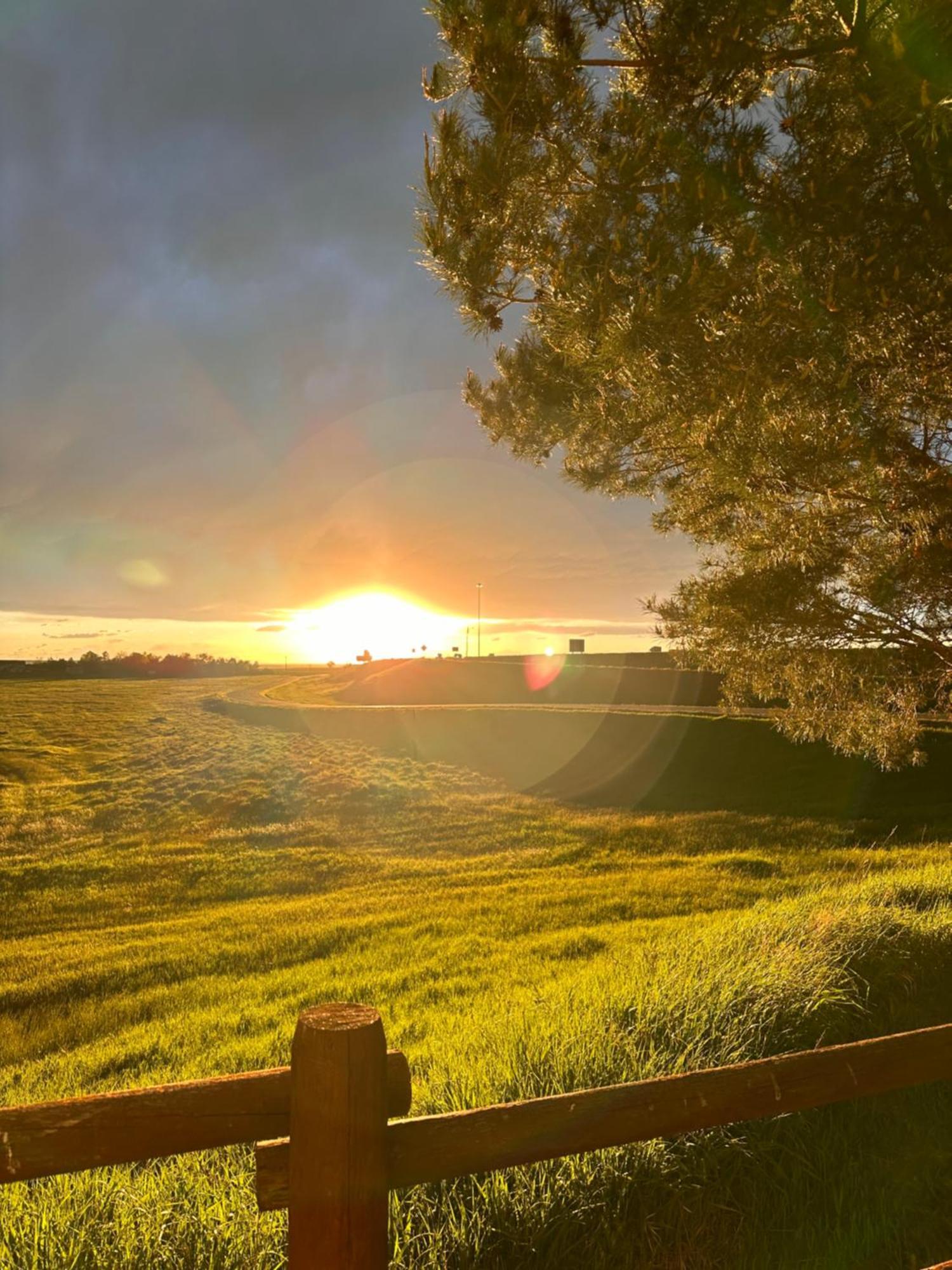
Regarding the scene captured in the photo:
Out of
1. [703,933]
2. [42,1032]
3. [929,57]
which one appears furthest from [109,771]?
[929,57]

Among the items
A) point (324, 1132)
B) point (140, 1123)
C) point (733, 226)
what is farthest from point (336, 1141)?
point (733, 226)

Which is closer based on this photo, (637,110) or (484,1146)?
(484,1146)

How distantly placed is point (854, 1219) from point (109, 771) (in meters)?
31.2

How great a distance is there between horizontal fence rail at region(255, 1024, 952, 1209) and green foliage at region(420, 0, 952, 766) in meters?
5.23

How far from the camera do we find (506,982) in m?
8.73

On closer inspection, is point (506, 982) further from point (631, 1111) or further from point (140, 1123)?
point (140, 1123)

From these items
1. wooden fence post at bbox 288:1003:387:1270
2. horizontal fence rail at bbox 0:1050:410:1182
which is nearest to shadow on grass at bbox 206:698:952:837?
wooden fence post at bbox 288:1003:387:1270

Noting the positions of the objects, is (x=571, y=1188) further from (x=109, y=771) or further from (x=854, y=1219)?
(x=109, y=771)

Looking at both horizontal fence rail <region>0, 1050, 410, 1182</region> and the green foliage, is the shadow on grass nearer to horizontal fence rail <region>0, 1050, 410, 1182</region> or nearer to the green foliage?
the green foliage

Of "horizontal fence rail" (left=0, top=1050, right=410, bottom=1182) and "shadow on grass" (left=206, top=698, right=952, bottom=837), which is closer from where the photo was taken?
"horizontal fence rail" (left=0, top=1050, right=410, bottom=1182)

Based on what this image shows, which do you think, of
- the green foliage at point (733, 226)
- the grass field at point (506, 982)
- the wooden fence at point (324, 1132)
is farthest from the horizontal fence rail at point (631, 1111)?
the green foliage at point (733, 226)

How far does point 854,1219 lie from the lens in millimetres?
3723

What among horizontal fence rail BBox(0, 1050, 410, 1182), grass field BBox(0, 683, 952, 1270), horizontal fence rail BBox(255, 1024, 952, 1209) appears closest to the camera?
horizontal fence rail BBox(0, 1050, 410, 1182)

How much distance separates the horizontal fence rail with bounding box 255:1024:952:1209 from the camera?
86.8 inches
